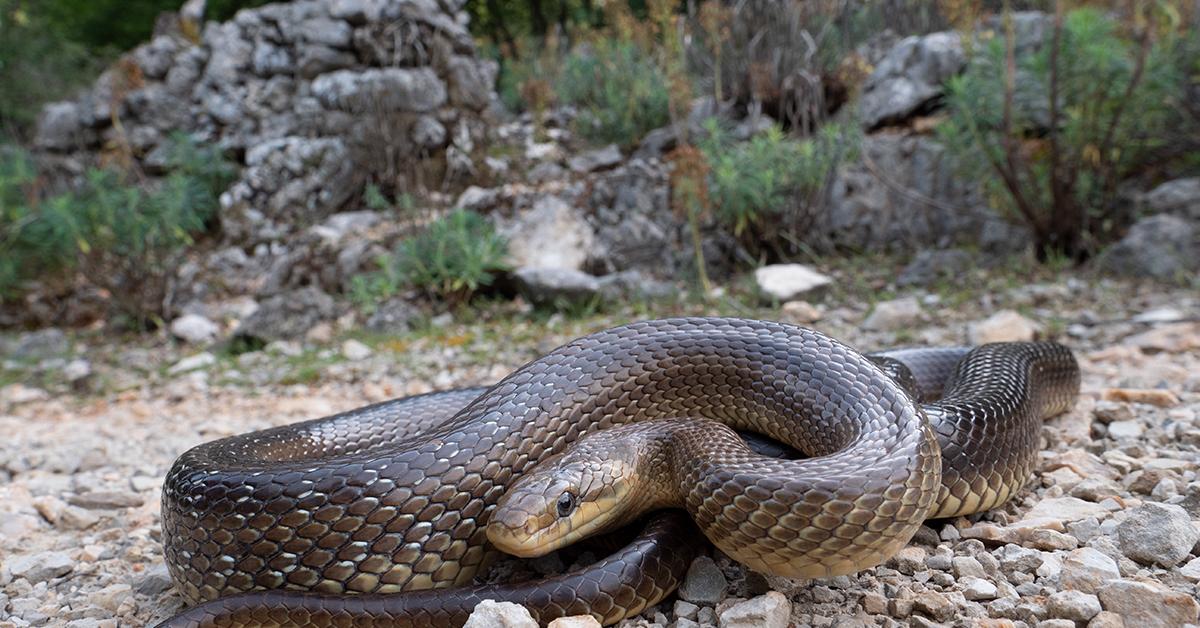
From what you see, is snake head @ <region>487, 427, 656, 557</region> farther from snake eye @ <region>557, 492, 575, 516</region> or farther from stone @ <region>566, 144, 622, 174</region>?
stone @ <region>566, 144, 622, 174</region>

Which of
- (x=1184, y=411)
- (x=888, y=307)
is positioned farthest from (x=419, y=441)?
(x=888, y=307)

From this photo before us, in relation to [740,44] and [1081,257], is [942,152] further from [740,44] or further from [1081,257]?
[740,44]

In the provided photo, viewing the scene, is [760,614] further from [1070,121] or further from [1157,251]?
[1070,121]

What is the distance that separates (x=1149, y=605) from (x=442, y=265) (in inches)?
247

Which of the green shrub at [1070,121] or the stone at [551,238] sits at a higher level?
the green shrub at [1070,121]

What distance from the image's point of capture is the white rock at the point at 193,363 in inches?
267

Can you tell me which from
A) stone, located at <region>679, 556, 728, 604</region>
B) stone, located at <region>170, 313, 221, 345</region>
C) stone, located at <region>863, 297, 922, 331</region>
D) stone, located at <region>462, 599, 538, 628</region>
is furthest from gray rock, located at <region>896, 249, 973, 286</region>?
stone, located at <region>170, 313, 221, 345</region>

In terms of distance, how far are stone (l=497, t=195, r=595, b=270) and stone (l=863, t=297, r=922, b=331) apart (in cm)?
316

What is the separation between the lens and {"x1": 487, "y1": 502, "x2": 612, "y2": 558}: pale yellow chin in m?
2.15

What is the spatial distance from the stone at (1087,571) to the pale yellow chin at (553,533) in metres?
1.28

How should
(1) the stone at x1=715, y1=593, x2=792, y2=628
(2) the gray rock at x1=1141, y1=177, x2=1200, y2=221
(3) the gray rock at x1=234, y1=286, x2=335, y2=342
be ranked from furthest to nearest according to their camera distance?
(3) the gray rock at x1=234, y1=286, x2=335, y2=342, (2) the gray rock at x1=1141, y1=177, x2=1200, y2=221, (1) the stone at x1=715, y1=593, x2=792, y2=628

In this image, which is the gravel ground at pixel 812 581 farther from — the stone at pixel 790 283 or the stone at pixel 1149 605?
the stone at pixel 790 283

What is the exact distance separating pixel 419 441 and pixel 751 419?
1.11 m

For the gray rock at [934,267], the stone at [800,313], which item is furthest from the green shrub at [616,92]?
the stone at [800,313]
